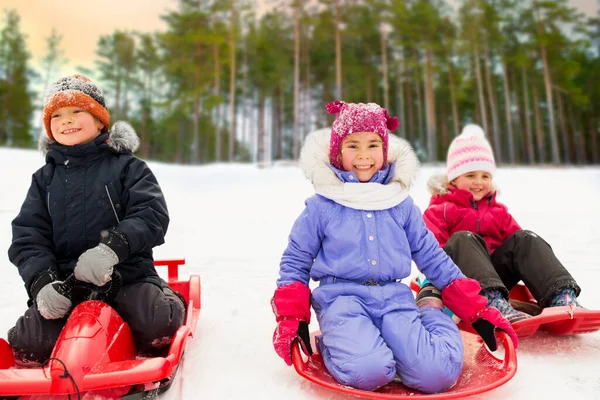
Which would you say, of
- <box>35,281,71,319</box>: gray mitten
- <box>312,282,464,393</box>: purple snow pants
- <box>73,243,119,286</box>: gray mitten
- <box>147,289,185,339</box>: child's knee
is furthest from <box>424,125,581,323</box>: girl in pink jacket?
<box>35,281,71,319</box>: gray mitten

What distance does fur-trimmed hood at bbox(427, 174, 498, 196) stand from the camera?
2.95 m

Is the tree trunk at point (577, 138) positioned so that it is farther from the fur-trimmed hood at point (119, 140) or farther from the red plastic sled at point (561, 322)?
the fur-trimmed hood at point (119, 140)

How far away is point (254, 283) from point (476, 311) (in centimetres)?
195

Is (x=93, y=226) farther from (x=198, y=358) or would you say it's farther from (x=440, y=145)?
(x=440, y=145)

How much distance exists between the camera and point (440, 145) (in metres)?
32.4

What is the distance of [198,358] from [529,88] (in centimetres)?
3202

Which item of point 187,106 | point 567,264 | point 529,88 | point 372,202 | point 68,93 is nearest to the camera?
point 372,202

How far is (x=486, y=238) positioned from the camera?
9.27ft

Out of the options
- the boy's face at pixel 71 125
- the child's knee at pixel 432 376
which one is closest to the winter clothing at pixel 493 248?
the child's knee at pixel 432 376

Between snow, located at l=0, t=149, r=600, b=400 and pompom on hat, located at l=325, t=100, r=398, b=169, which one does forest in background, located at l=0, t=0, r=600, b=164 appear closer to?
snow, located at l=0, t=149, r=600, b=400

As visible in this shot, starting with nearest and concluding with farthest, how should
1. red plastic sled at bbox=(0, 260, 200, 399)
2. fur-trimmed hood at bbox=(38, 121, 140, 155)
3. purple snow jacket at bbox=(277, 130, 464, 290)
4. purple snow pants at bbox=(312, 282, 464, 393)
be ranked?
red plastic sled at bbox=(0, 260, 200, 399) → purple snow pants at bbox=(312, 282, 464, 393) → purple snow jacket at bbox=(277, 130, 464, 290) → fur-trimmed hood at bbox=(38, 121, 140, 155)

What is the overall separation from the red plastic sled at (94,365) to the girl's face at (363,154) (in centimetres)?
102

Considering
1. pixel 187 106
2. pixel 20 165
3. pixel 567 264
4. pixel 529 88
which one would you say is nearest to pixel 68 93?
pixel 567 264

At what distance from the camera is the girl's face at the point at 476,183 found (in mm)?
2893
